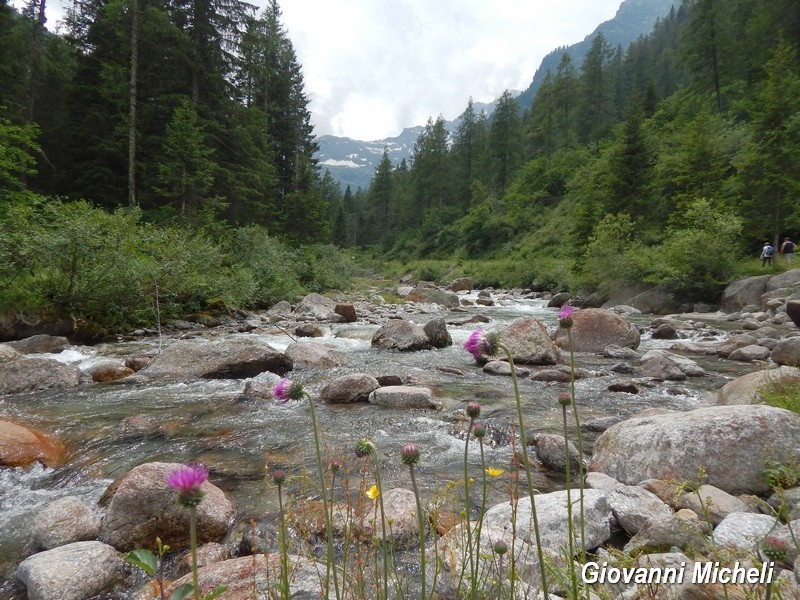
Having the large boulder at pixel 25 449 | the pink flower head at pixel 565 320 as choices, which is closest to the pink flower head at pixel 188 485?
the pink flower head at pixel 565 320

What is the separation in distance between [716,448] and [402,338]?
875cm

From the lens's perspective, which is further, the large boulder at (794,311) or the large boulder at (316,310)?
the large boulder at (316,310)

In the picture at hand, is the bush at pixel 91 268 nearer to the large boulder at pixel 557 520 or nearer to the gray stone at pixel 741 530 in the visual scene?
the large boulder at pixel 557 520

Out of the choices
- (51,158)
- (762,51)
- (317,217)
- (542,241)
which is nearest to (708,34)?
(762,51)

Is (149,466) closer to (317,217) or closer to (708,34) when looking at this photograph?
(317,217)

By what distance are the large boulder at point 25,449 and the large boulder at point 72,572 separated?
2261 millimetres

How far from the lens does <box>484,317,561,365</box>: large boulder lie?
10406mm

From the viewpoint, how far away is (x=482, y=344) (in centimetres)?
158

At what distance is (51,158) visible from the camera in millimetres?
22969

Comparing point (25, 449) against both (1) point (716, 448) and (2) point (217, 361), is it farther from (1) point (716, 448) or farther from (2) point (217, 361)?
(1) point (716, 448)

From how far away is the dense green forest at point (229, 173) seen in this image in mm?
12852

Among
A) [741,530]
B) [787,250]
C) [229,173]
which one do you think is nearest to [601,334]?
[741,530]

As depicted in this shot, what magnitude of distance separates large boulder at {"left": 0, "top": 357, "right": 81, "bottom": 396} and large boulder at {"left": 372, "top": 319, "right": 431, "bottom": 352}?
22.8 feet

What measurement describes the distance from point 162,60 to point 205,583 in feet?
93.5
